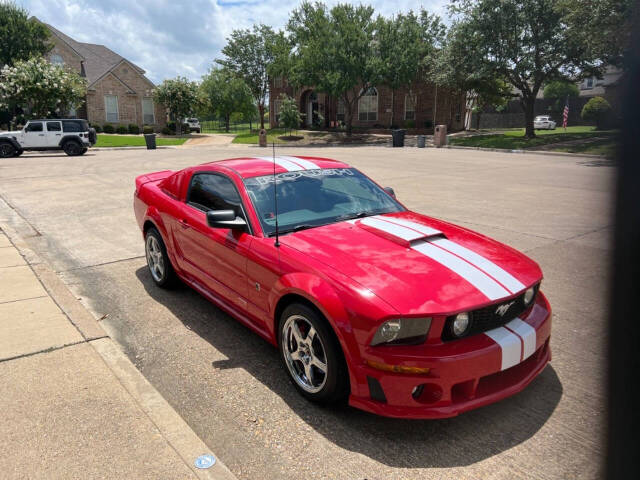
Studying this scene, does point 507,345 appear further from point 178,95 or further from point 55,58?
point 55,58

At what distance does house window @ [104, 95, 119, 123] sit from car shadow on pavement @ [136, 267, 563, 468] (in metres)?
48.8

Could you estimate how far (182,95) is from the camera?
45.0 meters

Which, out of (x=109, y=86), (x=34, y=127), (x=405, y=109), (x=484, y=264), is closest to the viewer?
(x=484, y=264)

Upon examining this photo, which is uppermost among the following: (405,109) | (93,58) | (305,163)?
(93,58)

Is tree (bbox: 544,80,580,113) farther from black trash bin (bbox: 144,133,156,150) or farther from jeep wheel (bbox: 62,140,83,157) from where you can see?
jeep wheel (bbox: 62,140,83,157)

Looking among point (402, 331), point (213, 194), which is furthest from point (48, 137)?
point (402, 331)

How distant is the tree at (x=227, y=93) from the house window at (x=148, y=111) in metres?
15.3

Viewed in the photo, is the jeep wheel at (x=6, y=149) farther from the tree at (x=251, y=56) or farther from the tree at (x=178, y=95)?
the tree at (x=251, y=56)

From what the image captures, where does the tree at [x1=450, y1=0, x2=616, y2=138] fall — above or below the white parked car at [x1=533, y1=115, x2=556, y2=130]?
above

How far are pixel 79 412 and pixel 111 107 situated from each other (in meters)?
49.4

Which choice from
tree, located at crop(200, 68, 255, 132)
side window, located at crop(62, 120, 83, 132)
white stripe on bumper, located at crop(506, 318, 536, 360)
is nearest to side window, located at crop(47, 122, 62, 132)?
side window, located at crop(62, 120, 83, 132)

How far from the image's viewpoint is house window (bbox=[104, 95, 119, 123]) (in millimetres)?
45844

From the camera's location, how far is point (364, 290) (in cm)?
273

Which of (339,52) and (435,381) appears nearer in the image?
(435,381)
